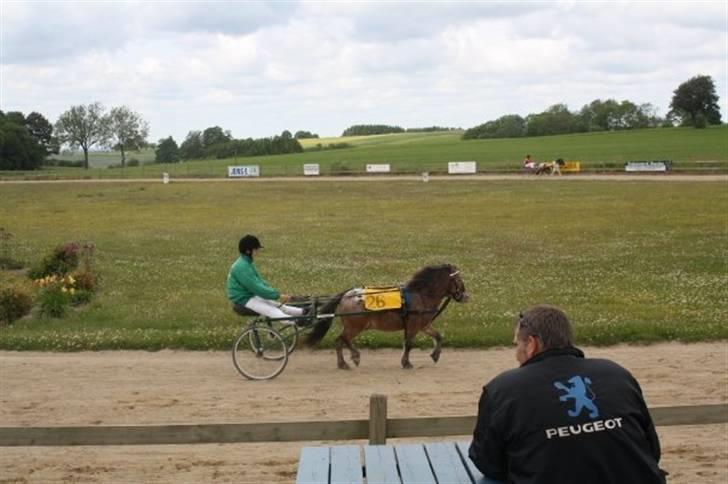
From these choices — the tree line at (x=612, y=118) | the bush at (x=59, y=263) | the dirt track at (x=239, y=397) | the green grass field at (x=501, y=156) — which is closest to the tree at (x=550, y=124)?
the tree line at (x=612, y=118)

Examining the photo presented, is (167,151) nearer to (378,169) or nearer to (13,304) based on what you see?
(378,169)

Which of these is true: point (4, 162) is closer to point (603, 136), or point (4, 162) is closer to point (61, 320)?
point (603, 136)

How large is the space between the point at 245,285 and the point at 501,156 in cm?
8813

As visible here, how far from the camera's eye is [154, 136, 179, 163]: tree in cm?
14362

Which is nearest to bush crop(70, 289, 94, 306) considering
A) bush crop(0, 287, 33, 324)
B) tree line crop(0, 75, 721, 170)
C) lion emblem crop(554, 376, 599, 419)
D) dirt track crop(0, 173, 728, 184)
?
bush crop(0, 287, 33, 324)

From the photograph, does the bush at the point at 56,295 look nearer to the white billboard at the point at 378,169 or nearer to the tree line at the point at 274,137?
the white billboard at the point at 378,169

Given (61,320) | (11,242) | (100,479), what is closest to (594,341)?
(100,479)

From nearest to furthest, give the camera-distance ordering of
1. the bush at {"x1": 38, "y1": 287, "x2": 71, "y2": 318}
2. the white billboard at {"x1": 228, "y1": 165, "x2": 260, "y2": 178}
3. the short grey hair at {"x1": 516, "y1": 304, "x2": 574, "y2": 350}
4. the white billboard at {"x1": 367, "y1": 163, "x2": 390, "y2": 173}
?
the short grey hair at {"x1": 516, "y1": 304, "x2": 574, "y2": 350}
the bush at {"x1": 38, "y1": 287, "x2": 71, "y2": 318}
the white billboard at {"x1": 367, "y1": 163, "x2": 390, "y2": 173}
the white billboard at {"x1": 228, "y1": 165, "x2": 260, "y2": 178}

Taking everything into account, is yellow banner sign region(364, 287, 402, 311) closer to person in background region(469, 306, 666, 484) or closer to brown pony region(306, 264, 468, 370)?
brown pony region(306, 264, 468, 370)

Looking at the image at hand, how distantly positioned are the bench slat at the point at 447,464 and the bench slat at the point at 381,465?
25 cm

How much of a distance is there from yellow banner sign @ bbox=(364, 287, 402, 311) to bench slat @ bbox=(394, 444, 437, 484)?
705 centimetres

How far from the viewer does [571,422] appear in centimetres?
417

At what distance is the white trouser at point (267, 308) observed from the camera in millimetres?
12617

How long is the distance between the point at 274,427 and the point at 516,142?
119 meters
